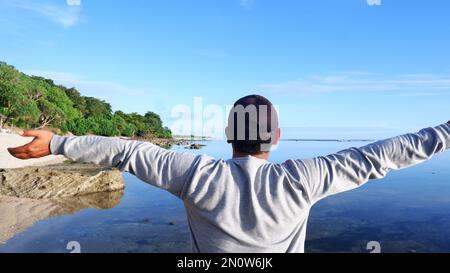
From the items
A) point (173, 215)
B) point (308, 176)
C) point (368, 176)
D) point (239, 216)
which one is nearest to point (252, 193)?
point (239, 216)

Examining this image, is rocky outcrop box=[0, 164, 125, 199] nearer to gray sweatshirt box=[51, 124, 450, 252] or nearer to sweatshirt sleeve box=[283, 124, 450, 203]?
gray sweatshirt box=[51, 124, 450, 252]

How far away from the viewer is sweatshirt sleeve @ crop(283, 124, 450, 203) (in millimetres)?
1819

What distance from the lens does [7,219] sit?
50.2 feet

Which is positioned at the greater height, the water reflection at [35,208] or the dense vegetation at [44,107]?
the dense vegetation at [44,107]

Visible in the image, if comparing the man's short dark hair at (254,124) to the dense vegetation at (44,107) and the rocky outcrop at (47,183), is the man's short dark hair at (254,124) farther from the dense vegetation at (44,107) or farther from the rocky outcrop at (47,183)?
the dense vegetation at (44,107)

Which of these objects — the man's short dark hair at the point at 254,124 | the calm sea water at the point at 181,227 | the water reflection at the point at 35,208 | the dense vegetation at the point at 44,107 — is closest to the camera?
the man's short dark hair at the point at 254,124

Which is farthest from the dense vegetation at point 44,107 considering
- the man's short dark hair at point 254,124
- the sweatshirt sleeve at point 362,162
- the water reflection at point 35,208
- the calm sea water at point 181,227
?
the sweatshirt sleeve at point 362,162

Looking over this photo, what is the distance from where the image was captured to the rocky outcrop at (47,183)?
18.6 meters

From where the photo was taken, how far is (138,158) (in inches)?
70.5

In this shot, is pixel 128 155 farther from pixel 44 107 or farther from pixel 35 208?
pixel 44 107

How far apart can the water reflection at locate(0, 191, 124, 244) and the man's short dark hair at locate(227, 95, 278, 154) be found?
43.8 ft

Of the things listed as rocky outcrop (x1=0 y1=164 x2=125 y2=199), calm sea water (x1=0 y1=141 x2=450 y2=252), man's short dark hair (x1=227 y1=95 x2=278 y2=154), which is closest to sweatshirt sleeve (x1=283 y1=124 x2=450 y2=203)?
man's short dark hair (x1=227 y1=95 x2=278 y2=154)
